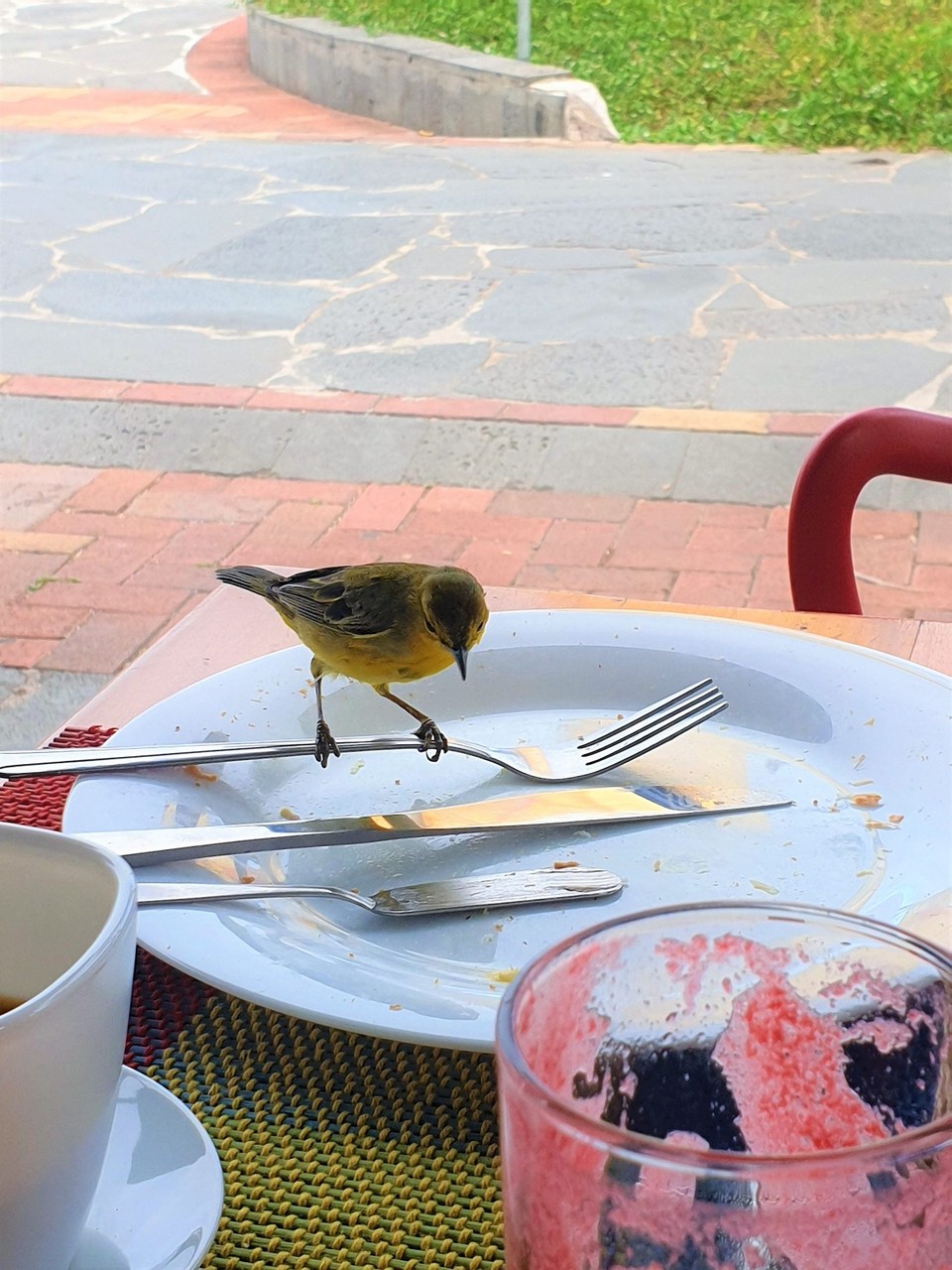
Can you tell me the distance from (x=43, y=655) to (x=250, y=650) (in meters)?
2.38

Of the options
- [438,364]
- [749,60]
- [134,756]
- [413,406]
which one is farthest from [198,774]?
[749,60]

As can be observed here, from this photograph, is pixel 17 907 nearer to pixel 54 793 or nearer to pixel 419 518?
pixel 54 793

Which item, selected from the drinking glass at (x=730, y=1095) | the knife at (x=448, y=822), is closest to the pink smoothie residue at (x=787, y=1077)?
the drinking glass at (x=730, y=1095)

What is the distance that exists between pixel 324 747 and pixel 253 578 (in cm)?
40

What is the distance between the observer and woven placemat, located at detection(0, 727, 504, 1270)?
24.2 inches

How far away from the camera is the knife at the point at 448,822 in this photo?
0.82 metres

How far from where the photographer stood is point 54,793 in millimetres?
995

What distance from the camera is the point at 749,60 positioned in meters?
8.66

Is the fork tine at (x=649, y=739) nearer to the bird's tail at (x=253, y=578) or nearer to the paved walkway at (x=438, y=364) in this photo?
the bird's tail at (x=253, y=578)

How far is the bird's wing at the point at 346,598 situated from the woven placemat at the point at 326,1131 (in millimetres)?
508

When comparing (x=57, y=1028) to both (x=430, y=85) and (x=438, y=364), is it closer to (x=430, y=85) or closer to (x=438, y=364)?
(x=438, y=364)

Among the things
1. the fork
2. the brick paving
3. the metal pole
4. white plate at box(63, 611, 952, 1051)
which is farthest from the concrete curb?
the fork

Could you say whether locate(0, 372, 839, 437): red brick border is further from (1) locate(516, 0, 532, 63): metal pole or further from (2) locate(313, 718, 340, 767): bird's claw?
(1) locate(516, 0, 532, 63): metal pole

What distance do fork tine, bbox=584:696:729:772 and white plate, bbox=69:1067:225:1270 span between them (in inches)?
18.0
